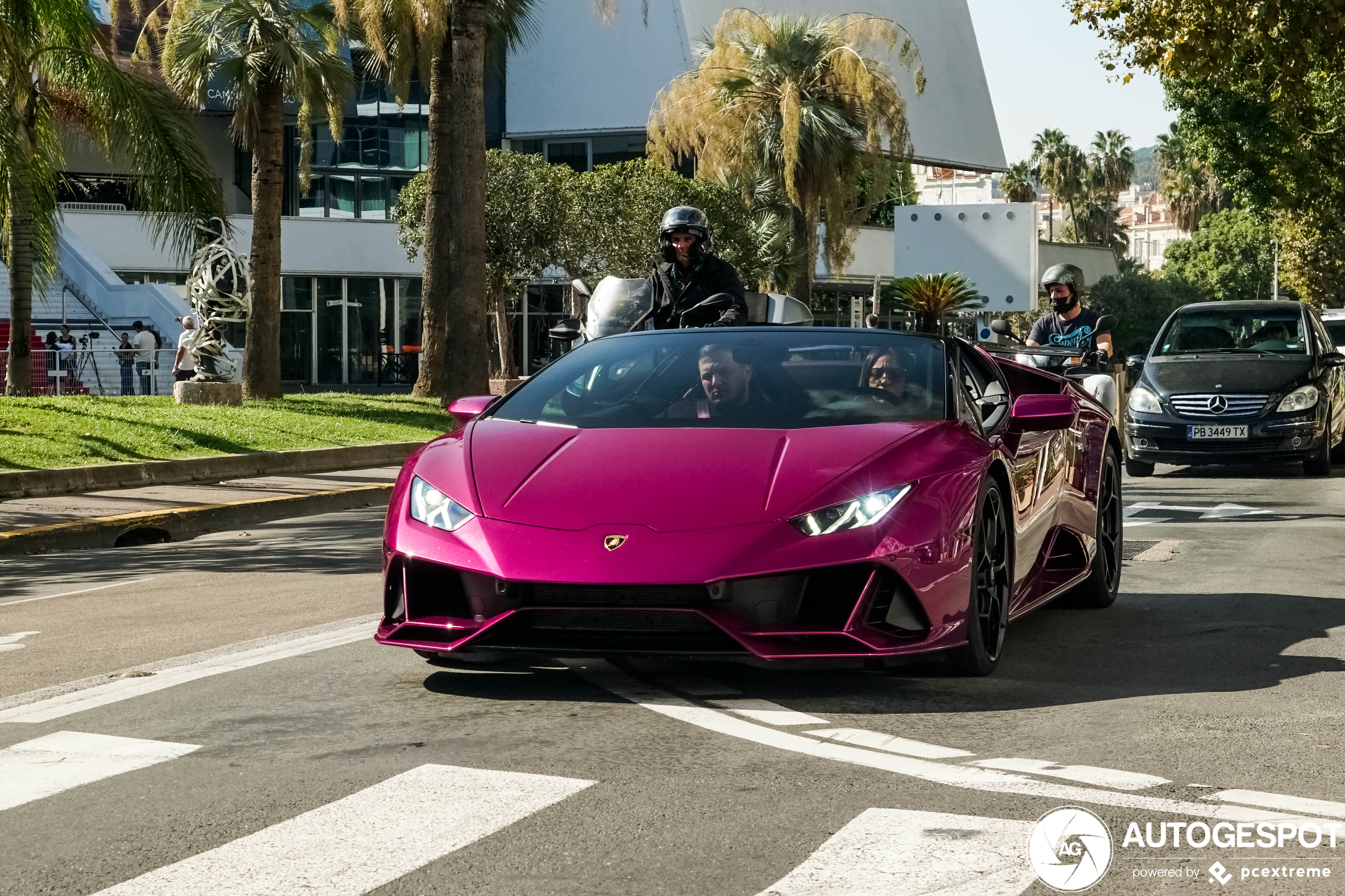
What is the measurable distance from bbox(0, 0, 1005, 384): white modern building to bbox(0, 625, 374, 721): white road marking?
43737 mm

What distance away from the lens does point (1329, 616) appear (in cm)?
784

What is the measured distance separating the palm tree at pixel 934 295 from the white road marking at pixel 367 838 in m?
30.2

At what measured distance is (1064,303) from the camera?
14.8 meters

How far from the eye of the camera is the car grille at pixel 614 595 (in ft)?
17.5

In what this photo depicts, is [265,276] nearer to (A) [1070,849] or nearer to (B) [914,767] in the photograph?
(B) [914,767]

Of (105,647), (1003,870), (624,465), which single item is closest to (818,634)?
(624,465)

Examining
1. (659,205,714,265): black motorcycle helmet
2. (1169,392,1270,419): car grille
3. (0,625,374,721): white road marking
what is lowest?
(0,625,374,721): white road marking

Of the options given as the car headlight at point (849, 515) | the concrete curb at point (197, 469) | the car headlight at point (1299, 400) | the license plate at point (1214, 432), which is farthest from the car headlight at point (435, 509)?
the car headlight at point (1299, 400)

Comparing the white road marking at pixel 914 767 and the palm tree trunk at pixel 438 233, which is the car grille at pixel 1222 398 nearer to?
the palm tree trunk at pixel 438 233

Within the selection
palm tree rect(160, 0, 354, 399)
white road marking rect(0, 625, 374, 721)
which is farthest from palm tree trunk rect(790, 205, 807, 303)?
white road marking rect(0, 625, 374, 721)

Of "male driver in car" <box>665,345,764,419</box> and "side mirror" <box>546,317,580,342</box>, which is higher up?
"side mirror" <box>546,317,580,342</box>

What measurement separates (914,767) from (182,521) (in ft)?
33.5

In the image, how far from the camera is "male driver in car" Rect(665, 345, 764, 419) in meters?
6.40

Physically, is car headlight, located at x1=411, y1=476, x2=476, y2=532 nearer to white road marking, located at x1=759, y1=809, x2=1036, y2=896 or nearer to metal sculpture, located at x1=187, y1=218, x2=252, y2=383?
white road marking, located at x1=759, y1=809, x2=1036, y2=896
